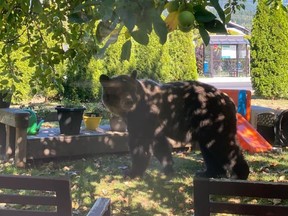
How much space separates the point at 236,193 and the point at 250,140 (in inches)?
242

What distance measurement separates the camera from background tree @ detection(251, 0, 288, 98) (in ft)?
54.5

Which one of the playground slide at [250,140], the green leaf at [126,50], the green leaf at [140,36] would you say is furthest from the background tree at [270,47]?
the green leaf at [140,36]

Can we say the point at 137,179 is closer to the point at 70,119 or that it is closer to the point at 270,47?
the point at 70,119

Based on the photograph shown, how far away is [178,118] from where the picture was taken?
19.4ft

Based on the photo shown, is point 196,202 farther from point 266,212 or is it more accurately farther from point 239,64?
point 239,64

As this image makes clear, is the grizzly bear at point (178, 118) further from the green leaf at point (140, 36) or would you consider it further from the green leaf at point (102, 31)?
the green leaf at point (140, 36)

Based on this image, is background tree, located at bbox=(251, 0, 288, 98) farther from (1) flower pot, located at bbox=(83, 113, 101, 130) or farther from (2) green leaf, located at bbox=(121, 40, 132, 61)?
(2) green leaf, located at bbox=(121, 40, 132, 61)

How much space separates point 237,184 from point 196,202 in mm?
202

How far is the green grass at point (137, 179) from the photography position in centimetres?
503

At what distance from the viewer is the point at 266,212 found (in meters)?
2.05

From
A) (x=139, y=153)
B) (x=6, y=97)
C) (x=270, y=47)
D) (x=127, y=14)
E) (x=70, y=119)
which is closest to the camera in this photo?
(x=127, y=14)

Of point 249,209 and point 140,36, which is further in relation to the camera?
point 249,209

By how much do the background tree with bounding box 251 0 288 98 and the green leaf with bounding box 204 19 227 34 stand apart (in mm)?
15915

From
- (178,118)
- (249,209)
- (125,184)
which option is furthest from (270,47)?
(249,209)
